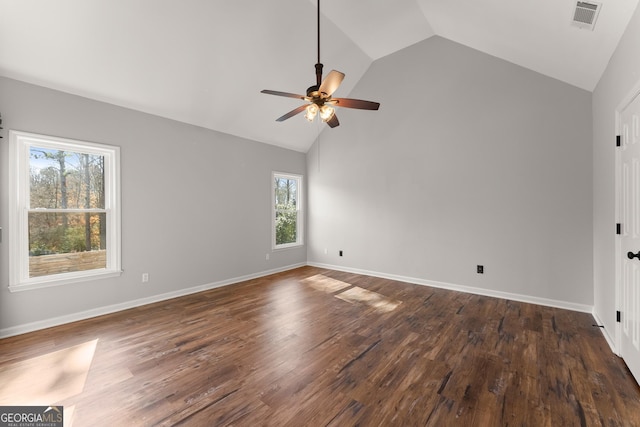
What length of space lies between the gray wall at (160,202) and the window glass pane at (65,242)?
0.24 meters

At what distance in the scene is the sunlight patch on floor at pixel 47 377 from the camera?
2002 millimetres

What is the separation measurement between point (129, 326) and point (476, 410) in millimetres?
3505

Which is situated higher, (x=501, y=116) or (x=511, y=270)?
(x=501, y=116)

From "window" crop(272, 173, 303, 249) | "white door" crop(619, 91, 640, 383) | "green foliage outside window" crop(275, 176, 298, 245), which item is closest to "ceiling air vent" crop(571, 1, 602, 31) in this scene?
"white door" crop(619, 91, 640, 383)

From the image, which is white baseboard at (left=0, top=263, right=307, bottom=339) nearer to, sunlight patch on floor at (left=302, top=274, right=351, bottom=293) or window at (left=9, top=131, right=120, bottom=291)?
window at (left=9, top=131, right=120, bottom=291)

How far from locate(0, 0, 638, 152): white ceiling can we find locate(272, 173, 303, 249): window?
1675 millimetres

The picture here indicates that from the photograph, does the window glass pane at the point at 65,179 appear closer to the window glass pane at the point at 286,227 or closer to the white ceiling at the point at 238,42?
the white ceiling at the point at 238,42

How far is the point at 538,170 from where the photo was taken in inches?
153

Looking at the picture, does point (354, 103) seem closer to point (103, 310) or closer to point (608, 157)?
point (608, 157)

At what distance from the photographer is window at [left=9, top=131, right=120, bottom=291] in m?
3.03

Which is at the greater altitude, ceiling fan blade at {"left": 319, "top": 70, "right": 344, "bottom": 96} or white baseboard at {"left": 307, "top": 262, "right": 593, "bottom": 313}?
ceiling fan blade at {"left": 319, "top": 70, "right": 344, "bottom": 96}

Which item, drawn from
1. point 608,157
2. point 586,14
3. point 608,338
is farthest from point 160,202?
point 608,338

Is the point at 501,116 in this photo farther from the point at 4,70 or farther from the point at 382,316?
the point at 4,70

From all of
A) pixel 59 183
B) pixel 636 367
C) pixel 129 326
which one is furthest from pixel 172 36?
pixel 636 367
